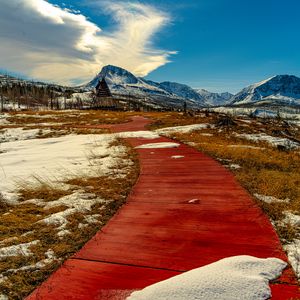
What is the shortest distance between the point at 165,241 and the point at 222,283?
1492mm

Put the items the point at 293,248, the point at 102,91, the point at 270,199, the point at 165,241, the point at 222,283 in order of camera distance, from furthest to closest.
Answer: the point at 102,91 < the point at 270,199 < the point at 165,241 < the point at 293,248 < the point at 222,283

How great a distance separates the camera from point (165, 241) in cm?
484

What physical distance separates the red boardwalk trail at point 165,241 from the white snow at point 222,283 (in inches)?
6.2

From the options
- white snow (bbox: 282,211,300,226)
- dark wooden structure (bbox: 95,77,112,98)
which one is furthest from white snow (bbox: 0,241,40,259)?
dark wooden structure (bbox: 95,77,112,98)

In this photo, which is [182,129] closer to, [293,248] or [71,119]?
[293,248]

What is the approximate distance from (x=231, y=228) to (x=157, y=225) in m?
1.28

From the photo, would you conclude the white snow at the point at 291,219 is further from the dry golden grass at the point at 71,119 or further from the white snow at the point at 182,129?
the dry golden grass at the point at 71,119

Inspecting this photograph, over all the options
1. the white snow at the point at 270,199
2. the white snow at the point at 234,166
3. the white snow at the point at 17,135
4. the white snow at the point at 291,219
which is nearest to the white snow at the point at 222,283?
the white snow at the point at 291,219

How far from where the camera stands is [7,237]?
509 centimetres

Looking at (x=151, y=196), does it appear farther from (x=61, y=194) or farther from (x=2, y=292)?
(x=2, y=292)

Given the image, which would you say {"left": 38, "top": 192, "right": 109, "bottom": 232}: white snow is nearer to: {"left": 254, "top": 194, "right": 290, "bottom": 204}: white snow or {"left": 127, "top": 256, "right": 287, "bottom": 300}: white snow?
{"left": 127, "top": 256, "right": 287, "bottom": 300}: white snow

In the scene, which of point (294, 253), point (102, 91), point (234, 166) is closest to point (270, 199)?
point (294, 253)

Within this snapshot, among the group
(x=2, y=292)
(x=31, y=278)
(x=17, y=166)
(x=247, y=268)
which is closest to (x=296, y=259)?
(x=247, y=268)

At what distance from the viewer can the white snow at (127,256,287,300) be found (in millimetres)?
3285
